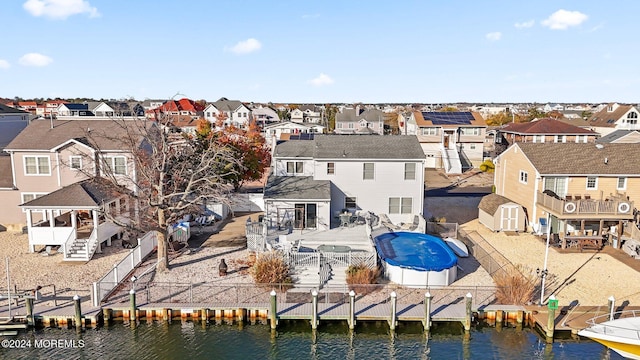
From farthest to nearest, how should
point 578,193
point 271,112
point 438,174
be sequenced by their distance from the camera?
point 271,112, point 438,174, point 578,193

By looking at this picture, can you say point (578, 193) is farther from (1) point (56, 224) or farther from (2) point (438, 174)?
(1) point (56, 224)

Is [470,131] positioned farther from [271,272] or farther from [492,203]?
[271,272]

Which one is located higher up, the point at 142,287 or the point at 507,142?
the point at 507,142

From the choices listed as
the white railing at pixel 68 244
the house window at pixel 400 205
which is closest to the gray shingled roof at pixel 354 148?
the house window at pixel 400 205

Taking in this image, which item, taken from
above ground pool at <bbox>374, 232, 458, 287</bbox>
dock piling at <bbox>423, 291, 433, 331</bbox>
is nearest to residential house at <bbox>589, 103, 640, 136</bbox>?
above ground pool at <bbox>374, 232, 458, 287</bbox>

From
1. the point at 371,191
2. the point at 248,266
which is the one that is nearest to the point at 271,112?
the point at 371,191

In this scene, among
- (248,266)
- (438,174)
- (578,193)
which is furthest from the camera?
(438,174)

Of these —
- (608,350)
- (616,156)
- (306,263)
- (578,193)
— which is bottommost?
(608,350)
